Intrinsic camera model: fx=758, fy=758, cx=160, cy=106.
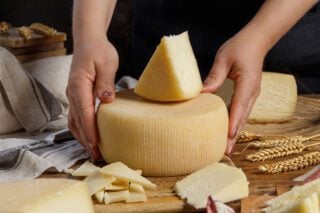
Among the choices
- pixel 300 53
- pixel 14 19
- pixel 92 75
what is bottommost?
pixel 14 19

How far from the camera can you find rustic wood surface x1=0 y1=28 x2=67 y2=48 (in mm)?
2137

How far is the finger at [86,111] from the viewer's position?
1586 mm

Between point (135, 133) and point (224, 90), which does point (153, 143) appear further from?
point (224, 90)

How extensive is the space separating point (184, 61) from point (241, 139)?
29 centimetres

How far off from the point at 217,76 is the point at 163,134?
0.73ft

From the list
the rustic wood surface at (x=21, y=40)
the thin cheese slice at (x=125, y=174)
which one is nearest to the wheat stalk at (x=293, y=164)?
the thin cheese slice at (x=125, y=174)

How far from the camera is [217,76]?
5.38 feet

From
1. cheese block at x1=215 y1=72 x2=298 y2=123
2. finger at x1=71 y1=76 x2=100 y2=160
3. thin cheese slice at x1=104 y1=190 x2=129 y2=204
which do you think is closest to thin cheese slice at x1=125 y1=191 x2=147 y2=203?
thin cheese slice at x1=104 y1=190 x2=129 y2=204

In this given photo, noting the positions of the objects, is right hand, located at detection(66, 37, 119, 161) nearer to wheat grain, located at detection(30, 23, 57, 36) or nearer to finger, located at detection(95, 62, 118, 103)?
finger, located at detection(95, 62, 118, 103)

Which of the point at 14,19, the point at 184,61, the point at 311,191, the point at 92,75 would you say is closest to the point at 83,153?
the point at 92,75

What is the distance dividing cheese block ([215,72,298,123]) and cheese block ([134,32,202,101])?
0.35 m

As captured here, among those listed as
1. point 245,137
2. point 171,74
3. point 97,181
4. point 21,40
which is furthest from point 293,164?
point 21,40

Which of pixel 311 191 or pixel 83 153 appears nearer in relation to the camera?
pixel 311 191

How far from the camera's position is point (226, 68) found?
65.4 inches
